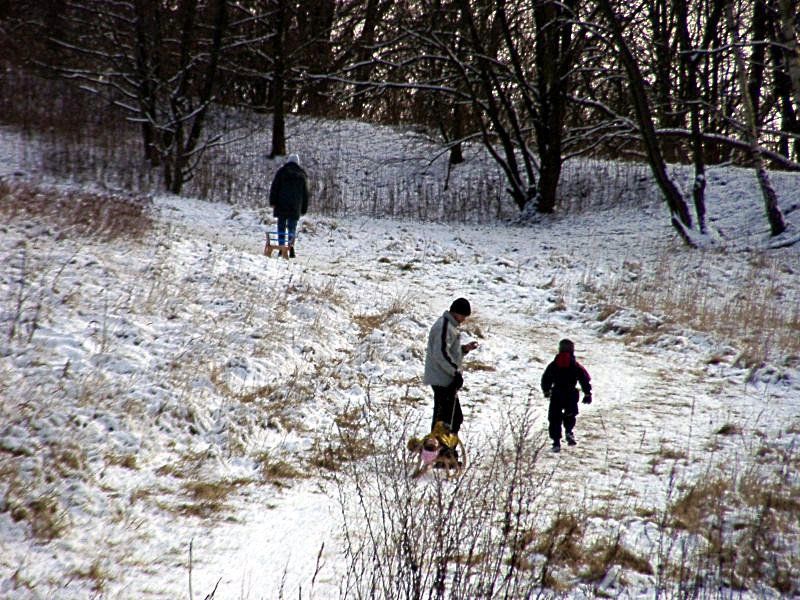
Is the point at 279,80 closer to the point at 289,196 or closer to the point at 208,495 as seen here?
the point at 289,196

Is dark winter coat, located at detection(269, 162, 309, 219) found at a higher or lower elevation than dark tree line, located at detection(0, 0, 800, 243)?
lower

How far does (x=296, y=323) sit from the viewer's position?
940 centimetres

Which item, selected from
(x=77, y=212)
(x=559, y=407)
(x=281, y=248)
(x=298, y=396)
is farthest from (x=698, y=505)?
(x=77, y=212)

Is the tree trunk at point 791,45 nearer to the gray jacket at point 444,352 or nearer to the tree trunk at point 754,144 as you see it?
the tree trunk at point 754,144

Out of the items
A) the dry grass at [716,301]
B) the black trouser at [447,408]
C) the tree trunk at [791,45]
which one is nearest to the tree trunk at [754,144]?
the dry grass at [716,301]

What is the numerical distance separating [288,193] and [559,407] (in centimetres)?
836

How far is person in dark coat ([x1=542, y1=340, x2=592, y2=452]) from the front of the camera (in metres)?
6.75

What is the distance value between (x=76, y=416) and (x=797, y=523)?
5705 mm

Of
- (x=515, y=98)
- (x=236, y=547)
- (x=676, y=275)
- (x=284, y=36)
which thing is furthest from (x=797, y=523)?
(x=284, y=36)

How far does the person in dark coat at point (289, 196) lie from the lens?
44.1 ft

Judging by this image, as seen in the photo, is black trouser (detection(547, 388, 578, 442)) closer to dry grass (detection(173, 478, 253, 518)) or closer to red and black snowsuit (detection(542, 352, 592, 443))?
red and black snowsuit (detection(542, 352, 592, 443))

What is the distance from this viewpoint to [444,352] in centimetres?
611

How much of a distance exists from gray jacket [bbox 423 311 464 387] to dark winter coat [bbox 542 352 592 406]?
1.18 m

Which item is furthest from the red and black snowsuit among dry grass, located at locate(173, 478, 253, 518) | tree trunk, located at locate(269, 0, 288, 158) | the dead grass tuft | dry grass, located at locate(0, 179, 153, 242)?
tree trunk, located at locate(269, 0, 288, 158)
